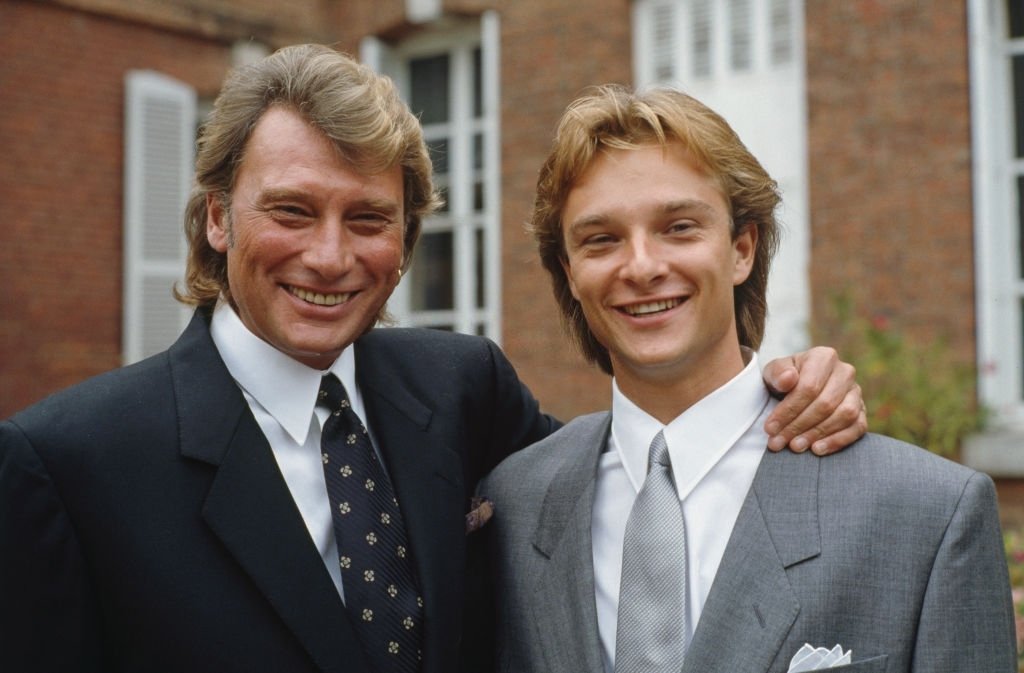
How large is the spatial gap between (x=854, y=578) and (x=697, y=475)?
0.34m

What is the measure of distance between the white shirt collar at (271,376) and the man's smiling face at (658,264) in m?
0.58

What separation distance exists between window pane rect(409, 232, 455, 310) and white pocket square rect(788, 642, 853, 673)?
23.1ft

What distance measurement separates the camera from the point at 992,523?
1930 millimetres

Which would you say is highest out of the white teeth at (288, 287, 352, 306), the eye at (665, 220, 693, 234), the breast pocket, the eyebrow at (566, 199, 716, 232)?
the eyebrow at (566, 199, 716, 232)

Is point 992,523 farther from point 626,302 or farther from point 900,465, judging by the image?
point 626,302

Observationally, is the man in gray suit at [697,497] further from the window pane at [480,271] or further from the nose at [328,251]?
the window pane at [480,271]

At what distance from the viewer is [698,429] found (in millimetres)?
2139

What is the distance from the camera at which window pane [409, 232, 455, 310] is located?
888 cm

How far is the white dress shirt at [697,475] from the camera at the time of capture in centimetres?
206

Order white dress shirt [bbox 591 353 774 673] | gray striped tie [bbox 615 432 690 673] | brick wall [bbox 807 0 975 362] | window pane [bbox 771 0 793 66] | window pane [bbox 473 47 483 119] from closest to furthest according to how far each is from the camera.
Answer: gray striped tie [bbox 615 432 690 673]
white dress shirt [bbox 591 353 774 673]
brick wall [bbox 807 0 975 362]
window pane [bbox 771 0 793 66]
window pane [bbox 473 47 483 119]

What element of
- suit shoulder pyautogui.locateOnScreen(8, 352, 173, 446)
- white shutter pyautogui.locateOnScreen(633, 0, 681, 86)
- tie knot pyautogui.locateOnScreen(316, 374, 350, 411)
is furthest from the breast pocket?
white shutter pyautogui.locateOnScreen(633, 0, 681, 86)

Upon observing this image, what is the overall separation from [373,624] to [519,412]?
2.84 ft

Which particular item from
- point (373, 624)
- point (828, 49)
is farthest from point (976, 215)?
point (373, 624)

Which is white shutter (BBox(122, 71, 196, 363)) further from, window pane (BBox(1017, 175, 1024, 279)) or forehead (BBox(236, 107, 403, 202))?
forehead (BBox(236, 107, 403, 202))
